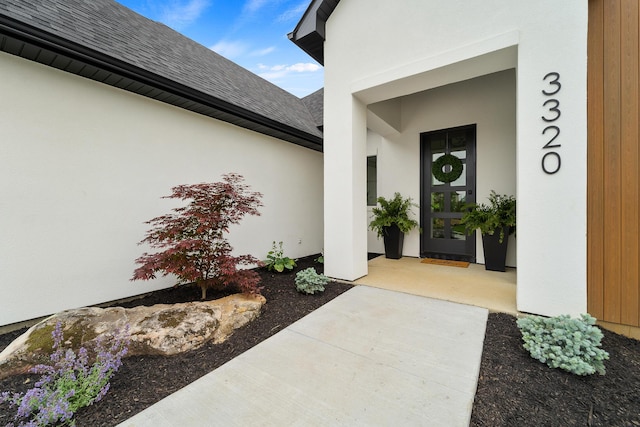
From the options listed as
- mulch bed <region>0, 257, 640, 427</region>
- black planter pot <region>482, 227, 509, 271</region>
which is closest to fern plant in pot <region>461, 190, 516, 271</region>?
black planter pot <region>482, 227, 509, 271</region>

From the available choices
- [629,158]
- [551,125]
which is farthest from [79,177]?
[629,158]

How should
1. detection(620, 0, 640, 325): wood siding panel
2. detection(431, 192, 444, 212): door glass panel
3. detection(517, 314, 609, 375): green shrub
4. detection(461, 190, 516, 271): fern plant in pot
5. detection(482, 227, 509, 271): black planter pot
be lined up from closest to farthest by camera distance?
1. detection(517, 314, 609, 375): green shrub
2. detection(620, 0, 640, 325): wood siding panel
3. detection(461, 190, 516, 271): fern plant in pot
4. detection(482, 227, 509, 271): black planter pot
5. detection(431, 192, 444, 212): door glass panel

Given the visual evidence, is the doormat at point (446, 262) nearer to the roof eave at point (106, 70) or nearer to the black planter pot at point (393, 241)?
the black planter pot at point (393, 241)

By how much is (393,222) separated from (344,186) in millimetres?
1994

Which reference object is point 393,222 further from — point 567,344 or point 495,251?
point 567,344

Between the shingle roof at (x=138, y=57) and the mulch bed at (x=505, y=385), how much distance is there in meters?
2.96

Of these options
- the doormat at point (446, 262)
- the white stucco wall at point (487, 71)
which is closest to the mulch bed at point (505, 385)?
the white stucco wall at point (487, 71)

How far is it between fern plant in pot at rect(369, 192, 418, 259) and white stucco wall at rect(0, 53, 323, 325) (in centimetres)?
359

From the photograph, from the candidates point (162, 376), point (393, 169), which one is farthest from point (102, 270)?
point (393, 169)

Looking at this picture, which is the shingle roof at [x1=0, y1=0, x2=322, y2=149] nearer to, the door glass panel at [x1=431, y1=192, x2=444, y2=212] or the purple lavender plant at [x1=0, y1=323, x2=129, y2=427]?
the purple lavender plant at [x1=0, y1=323, x2=129, y2=427]

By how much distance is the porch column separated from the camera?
3959 millimetres

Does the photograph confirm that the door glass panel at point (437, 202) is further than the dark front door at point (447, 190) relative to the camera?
Yes

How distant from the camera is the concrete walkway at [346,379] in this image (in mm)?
1510

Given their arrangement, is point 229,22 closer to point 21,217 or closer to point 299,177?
point 299,177
